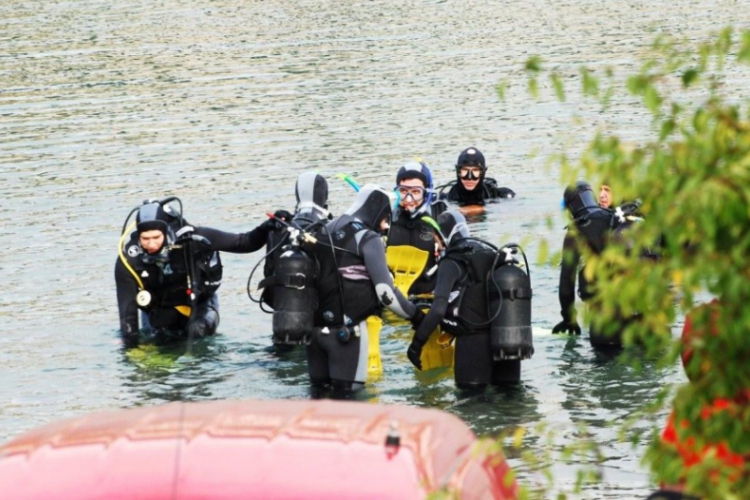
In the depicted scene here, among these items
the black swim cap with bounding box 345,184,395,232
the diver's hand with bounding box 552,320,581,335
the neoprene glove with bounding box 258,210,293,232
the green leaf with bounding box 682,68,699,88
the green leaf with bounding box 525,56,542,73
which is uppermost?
the green leaf with bounding box 525,56,542,73

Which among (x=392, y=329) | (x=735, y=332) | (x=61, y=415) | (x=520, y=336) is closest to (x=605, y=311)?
(x=735, y=332)

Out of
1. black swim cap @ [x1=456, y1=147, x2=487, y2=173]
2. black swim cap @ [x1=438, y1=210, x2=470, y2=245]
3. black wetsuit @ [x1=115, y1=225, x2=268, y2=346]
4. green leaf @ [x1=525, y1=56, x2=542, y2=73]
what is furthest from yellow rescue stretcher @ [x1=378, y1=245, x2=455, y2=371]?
green leaf @ [x1=525, y1=56, x2=542, y2=73]

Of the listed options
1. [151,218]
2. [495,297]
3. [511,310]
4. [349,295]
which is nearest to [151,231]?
[151,218]

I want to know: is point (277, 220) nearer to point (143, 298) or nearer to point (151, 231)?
point (151, 231)

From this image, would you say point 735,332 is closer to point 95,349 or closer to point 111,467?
point 111,467

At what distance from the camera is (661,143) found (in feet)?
12.0

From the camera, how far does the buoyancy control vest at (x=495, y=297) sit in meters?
10.8

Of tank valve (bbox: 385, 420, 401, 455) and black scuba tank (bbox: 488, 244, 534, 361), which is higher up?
tank valve (bbox: 385, 420, 401, 455)

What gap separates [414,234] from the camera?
12.4 m

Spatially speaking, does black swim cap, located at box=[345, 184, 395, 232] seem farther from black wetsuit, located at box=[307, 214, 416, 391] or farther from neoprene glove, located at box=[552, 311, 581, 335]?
neoprene glove, located at box=[552, 311, 581, 335]

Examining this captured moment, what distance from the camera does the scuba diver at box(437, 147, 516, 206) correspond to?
16.8 metres

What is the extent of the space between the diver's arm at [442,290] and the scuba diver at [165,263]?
6.80ft

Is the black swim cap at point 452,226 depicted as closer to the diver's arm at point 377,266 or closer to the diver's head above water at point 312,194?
the diver's arm at point 377,266

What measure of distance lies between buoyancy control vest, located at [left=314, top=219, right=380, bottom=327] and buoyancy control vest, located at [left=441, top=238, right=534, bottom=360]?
27.6 inches
